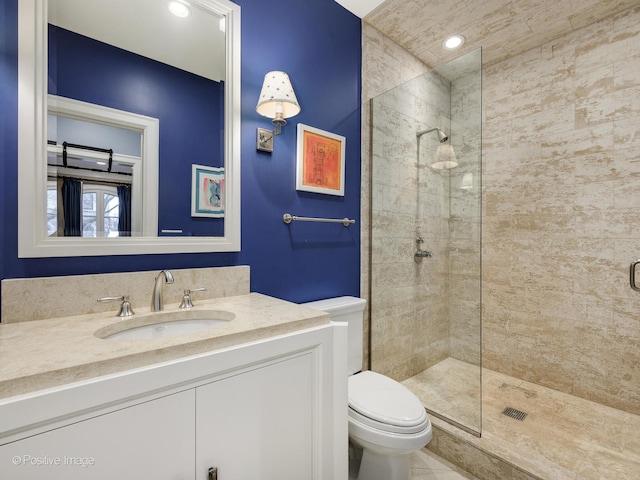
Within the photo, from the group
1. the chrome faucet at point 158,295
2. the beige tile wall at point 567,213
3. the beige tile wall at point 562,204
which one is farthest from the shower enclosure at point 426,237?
the chrome faucet at point 158,295

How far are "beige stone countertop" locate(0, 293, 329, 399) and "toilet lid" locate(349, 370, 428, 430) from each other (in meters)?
0.51

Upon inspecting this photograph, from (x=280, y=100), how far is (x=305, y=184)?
455mm

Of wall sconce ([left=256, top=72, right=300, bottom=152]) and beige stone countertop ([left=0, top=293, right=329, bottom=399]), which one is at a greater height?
wall sconce ([left=256, top=72, right=300, bottom=152])

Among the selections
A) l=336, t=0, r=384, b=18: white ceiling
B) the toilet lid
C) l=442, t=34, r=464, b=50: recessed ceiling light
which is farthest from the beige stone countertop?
l=442, t=34, r=464, b=50: recessed ceiling light

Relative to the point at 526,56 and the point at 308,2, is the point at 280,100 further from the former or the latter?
the point at 526,56

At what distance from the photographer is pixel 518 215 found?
7.64 feet

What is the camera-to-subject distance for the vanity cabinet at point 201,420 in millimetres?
599

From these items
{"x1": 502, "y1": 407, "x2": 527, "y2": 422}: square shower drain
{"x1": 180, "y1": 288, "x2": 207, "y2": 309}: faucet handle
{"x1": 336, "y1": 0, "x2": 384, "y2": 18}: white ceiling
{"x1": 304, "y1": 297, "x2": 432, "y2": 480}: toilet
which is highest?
{"x1": 336, "y1": 0, "x2": 384, "y2": 18}: white ceiling

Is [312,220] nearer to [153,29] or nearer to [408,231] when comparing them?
[408,231]

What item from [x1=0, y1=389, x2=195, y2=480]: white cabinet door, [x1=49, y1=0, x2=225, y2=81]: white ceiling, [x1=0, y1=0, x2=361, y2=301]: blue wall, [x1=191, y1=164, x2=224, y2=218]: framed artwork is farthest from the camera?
[x1=0, y1=0, x2=361, y2=301]: blue wall

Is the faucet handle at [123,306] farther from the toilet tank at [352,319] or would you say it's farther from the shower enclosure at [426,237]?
the shower enclosure at [426,237]

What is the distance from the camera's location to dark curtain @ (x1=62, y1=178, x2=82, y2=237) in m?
1.05

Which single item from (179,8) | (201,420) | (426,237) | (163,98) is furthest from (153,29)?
(426,237)

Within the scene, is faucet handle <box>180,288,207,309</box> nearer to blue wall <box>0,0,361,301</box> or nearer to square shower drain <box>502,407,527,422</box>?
blue wall <box>0,0,361,301</box>
